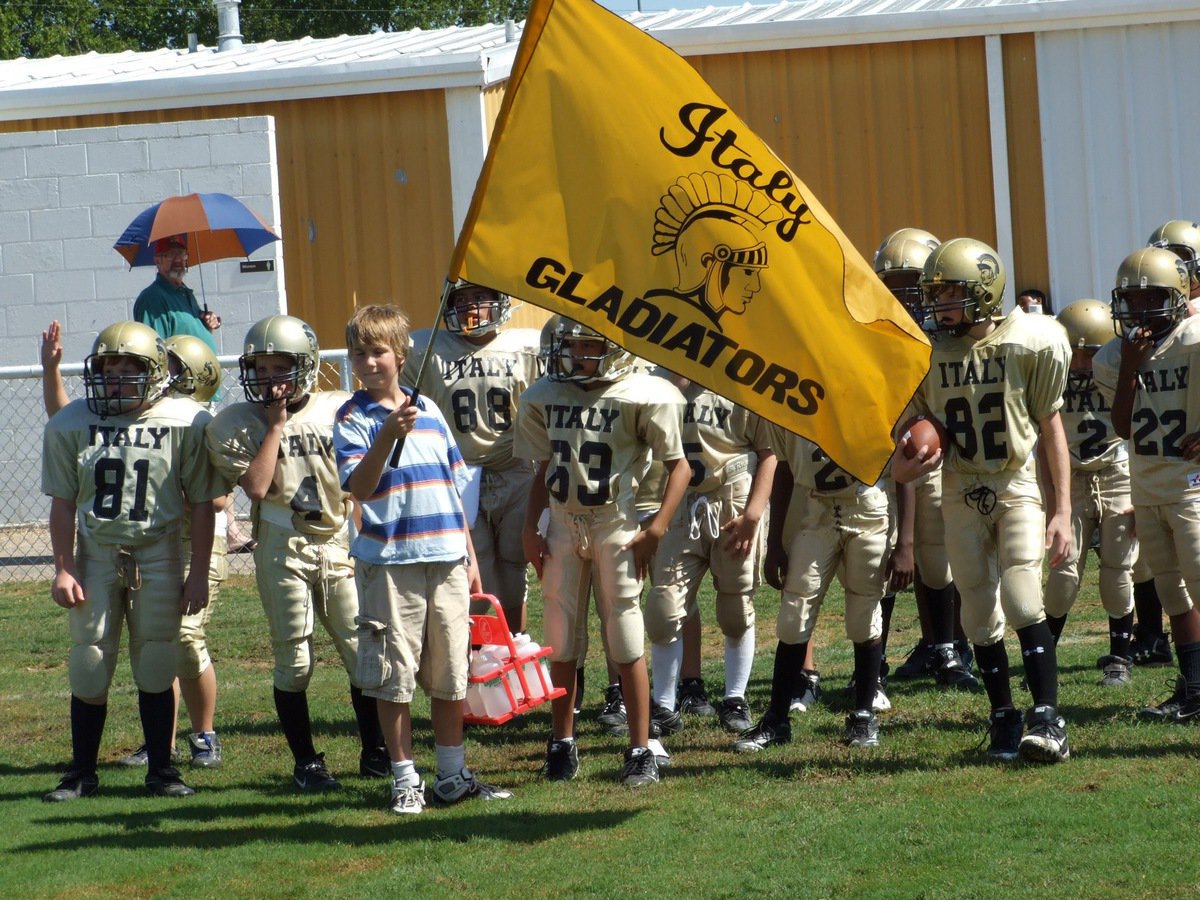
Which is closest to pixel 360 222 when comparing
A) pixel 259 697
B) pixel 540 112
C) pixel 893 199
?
pixel 893 199

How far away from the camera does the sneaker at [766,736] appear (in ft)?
23.3

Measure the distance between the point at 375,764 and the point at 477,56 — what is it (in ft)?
28.0

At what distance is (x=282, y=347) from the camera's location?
6.80 metres

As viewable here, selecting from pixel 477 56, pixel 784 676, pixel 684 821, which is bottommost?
pixel 684 821

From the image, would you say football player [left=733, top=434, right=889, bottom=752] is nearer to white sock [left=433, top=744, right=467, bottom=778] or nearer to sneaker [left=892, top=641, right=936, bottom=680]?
white sock [left=433, top=744, right=467, bottom=778]

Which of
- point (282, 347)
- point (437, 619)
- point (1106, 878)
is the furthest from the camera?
point (282, 347)

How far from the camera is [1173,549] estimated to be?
23.7ft

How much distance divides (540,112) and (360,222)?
944 cm

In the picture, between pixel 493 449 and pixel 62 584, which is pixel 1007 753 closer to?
pixel 493 449

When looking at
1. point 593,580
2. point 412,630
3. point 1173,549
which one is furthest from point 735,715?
point 1173,549

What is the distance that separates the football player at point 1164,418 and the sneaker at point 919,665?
1.54m

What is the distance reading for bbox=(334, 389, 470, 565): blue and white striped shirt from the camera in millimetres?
6293

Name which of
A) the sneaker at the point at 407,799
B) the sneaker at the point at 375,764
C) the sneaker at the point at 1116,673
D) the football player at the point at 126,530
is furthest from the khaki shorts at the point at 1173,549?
the football player at the point at 126,530

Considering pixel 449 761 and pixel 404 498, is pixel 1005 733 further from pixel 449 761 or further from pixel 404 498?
pixel 404 498
